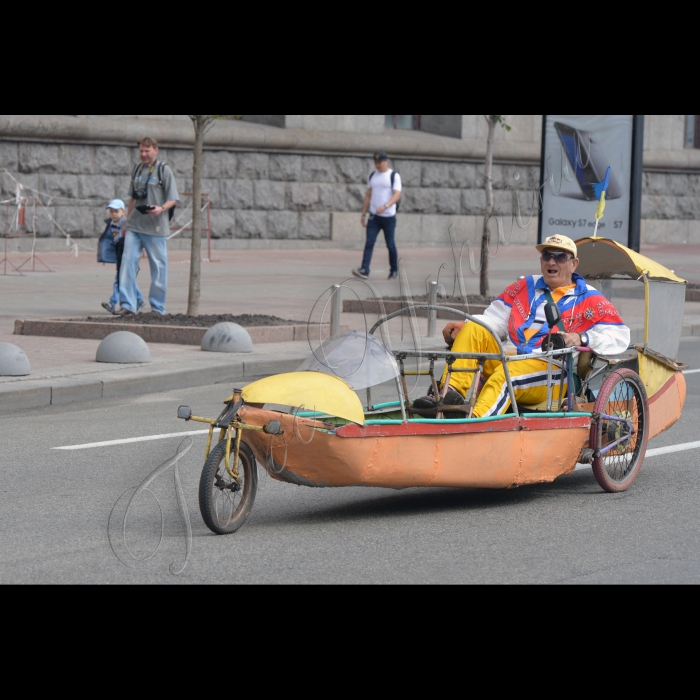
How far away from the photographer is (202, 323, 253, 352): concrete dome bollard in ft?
42.2

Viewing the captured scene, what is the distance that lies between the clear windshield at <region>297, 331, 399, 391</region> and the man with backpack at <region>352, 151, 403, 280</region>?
13622 millimetres

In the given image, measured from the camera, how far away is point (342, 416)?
6.23 m

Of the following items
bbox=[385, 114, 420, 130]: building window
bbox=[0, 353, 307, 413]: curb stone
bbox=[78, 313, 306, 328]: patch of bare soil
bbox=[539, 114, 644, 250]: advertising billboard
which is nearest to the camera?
bbox=[0, 353, 307, 413]: curb stone

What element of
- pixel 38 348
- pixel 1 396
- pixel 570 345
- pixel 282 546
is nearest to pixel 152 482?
pixel 282 546

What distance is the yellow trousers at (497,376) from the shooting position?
23.4ft

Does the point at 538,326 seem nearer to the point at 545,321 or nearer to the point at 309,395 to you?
the point at 545,321

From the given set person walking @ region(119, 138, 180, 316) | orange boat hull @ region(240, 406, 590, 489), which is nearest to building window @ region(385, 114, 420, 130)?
person walking @ region(119, 138, 180, 316)

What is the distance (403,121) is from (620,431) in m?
23.1

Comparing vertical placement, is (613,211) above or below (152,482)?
above

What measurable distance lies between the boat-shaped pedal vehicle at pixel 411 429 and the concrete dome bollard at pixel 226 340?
533 centimetres

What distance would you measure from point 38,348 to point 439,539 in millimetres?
7401

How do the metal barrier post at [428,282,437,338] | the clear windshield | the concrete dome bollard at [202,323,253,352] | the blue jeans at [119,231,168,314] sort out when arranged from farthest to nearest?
the blue jeans at [119,231,168,314], the metal barrier post at [428,282,437,338], the concrete dome bollard at [202,323,253,352], the clear windshield

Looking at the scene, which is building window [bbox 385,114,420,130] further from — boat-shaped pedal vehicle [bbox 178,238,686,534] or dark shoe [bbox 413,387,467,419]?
dark shoe [bbox 413,387,467,419]
